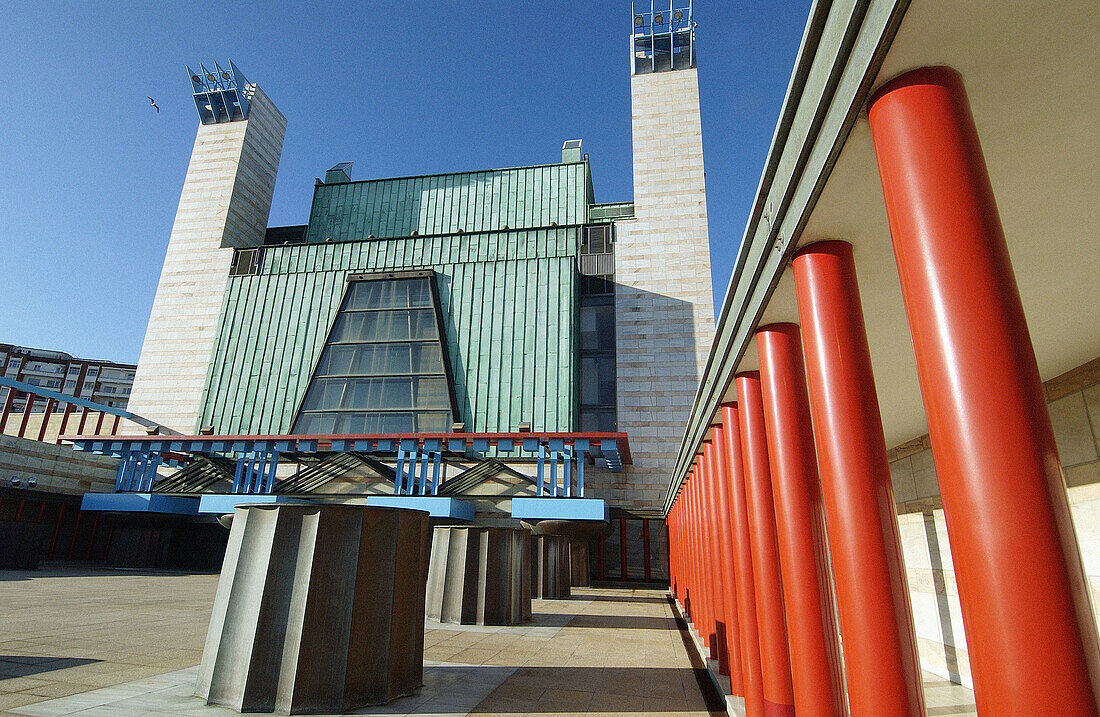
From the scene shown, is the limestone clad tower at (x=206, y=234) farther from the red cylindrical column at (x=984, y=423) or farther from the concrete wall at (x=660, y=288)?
the red cylindrical column at (x=984, y=423)

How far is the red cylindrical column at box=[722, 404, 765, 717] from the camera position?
5754 millimetres

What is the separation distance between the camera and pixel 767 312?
17.2ft

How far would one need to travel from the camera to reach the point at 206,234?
42.0m

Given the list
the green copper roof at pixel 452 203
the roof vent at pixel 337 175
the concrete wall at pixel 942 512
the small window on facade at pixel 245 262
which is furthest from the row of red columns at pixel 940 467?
the roof vent at pixel 337 175

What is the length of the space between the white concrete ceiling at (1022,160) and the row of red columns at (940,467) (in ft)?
0.66

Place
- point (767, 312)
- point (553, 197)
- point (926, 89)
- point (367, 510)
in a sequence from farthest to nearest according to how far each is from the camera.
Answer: point (553, 197), point (367, 510), point (767, 312), point (926, 89)

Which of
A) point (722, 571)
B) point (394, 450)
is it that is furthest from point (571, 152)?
point (722, 571)

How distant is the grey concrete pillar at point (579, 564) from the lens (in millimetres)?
27431

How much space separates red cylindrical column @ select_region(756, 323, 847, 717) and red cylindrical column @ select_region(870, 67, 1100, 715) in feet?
6.25

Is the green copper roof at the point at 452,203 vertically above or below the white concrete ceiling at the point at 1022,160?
above

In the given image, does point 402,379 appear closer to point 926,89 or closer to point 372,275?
point 372,275

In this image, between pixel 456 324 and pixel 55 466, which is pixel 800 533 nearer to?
pixel 456 324

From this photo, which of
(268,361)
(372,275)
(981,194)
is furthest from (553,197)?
(981,194)

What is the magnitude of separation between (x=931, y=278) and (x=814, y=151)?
4.75 feet
